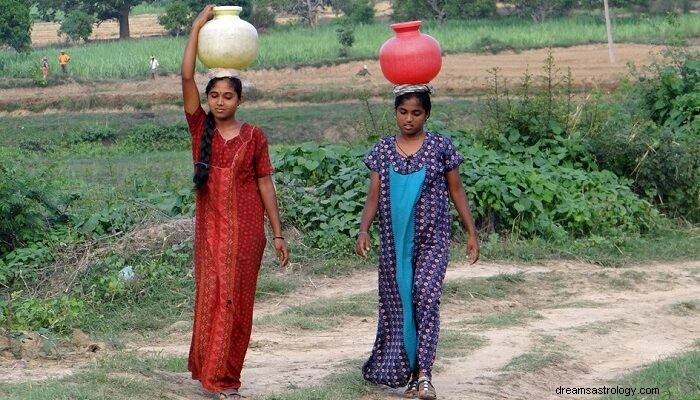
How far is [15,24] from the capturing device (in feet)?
124

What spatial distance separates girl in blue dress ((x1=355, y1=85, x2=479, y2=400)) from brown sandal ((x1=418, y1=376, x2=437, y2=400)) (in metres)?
0.05

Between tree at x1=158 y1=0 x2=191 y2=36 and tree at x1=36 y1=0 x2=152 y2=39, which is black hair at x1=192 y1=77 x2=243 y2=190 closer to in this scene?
tree at x1=158 y1=0 x2=191 y2=36

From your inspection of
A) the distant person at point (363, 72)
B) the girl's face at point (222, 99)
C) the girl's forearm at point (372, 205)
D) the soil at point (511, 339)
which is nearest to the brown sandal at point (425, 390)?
the soil at point (511, 339)

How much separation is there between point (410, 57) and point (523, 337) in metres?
2.45

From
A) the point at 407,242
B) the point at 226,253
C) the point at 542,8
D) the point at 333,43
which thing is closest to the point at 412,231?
the point at 407,242

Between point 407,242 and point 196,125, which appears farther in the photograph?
point 407,242

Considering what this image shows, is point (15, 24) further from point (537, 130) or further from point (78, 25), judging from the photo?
point (537, 130)

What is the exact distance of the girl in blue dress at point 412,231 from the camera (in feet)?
18.6

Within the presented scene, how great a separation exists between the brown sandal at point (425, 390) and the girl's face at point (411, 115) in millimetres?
1196

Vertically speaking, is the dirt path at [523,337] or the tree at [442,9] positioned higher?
the tree at [442,9]

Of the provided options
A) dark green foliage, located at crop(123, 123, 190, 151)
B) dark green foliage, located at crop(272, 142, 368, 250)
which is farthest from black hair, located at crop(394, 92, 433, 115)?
dark green foliage, located at crop(123, 123, 190, 151)

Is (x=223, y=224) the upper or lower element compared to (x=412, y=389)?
upper

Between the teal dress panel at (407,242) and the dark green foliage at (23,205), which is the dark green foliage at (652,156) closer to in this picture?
the dark green foliage at (23,205)

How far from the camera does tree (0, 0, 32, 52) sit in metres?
36.9
